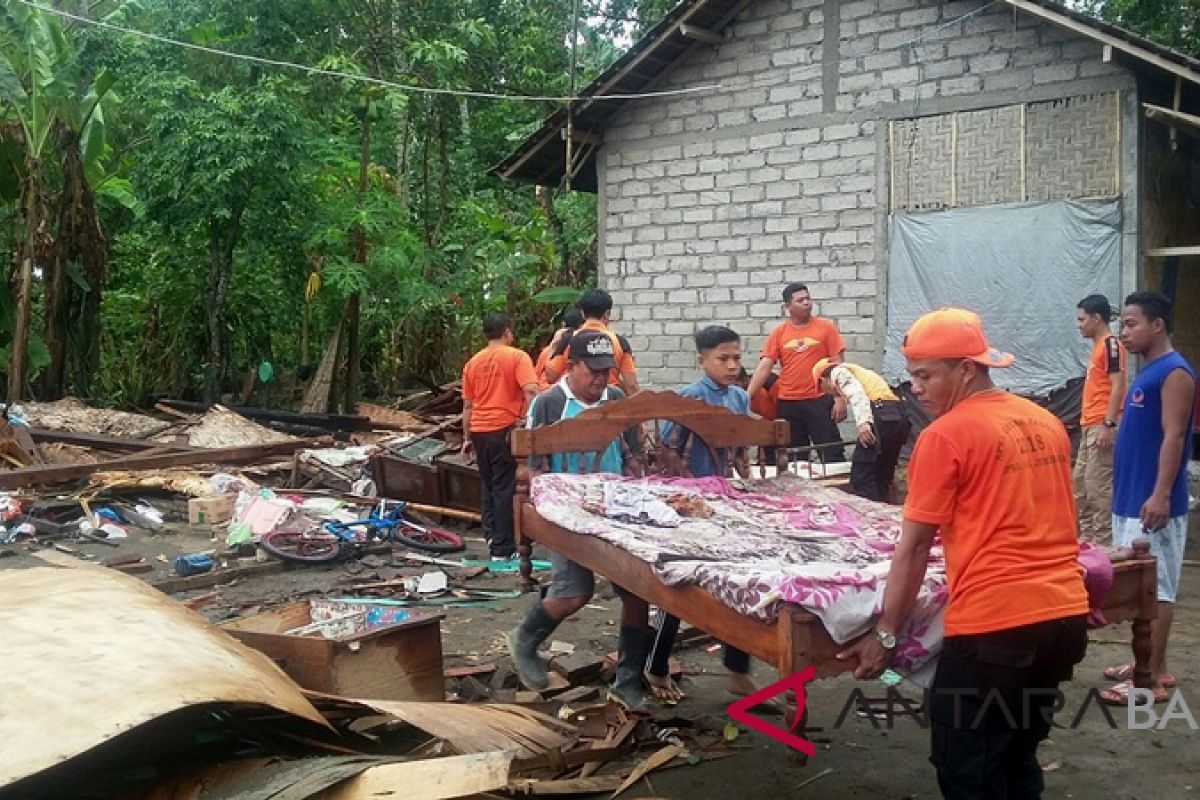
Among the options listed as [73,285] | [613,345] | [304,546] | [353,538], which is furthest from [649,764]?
[73,285]

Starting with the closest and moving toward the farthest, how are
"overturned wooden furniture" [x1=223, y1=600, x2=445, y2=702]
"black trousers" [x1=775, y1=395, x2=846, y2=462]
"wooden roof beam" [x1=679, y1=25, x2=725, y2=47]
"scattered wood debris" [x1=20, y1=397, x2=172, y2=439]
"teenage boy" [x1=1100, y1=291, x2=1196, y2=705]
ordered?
"overturned wooden furniture" [x1=223, y1=600, x2=445, y2=702] < "teenage boy" [x1=1100, y1=291, x2=1196, y2=705] < "black trousers" [x1=775, y1=395, x2=846, y2=462] < "wooden roof beam" [x1=679, y1=25, x2=725, y2=47] < "scattered wood debris" [x1=20, y1=397, x2=172, y2=439]

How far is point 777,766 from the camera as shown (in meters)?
4.92

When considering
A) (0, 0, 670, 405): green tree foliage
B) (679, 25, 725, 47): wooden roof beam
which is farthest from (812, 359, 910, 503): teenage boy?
(0, 0, 670, 405): green tree foliage

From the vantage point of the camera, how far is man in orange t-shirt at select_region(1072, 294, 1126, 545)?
7.61m

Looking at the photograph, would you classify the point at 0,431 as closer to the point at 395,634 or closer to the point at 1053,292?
the point at 395,634

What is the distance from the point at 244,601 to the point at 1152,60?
7.80m

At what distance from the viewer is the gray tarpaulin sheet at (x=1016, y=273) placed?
9.88 meters

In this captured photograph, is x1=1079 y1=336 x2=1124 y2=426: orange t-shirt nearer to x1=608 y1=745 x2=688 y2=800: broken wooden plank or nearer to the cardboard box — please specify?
x1=608 y1=745 x2=688 y2=800: broken wooden plank

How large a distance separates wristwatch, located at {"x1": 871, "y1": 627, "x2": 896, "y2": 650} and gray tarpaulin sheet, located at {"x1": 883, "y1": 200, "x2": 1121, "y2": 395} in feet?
23.6

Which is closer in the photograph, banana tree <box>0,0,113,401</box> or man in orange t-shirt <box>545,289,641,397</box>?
man in orange t-shirt <box>545,289,641,397</box>

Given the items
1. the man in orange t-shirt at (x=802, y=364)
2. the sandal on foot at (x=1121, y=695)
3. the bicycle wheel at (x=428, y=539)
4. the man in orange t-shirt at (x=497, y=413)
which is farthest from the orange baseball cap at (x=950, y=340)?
the bicycle wheel at (x=428, y=539)

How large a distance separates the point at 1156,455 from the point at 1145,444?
0.07 metres

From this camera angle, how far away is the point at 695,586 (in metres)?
3.98

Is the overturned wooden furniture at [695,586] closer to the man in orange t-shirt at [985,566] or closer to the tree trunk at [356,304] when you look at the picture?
the man in orange t-shirt at [985,566]
